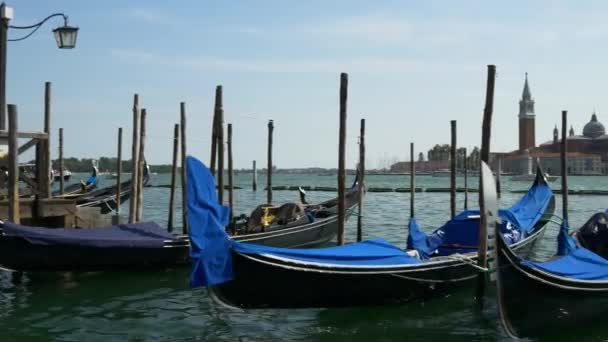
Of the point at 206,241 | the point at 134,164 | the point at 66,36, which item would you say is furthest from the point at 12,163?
the point at 206,241

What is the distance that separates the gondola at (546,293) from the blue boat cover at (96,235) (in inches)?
175

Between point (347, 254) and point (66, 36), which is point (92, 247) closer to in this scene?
point (66, 36)

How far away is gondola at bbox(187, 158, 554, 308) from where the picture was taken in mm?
5688

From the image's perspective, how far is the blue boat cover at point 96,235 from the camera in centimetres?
755

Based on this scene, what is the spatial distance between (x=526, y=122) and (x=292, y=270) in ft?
331

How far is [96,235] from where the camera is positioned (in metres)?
8.05

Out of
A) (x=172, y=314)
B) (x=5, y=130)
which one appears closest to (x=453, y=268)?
(x=172, y=314)

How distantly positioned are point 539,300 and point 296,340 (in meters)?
2.04

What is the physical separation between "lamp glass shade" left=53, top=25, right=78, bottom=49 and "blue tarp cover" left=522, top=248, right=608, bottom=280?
4.82 meters

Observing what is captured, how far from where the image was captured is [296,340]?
604 cm

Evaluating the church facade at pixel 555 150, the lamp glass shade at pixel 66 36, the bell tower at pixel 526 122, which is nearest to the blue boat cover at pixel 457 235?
the lamp glass shade at pixel 66 36

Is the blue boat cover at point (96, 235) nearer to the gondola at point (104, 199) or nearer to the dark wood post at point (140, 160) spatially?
the dark wood post at point (140, 160)

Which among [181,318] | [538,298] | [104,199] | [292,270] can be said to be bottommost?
[181,318]

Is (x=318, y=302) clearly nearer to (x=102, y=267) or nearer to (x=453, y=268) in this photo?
(x=453, y=268)
